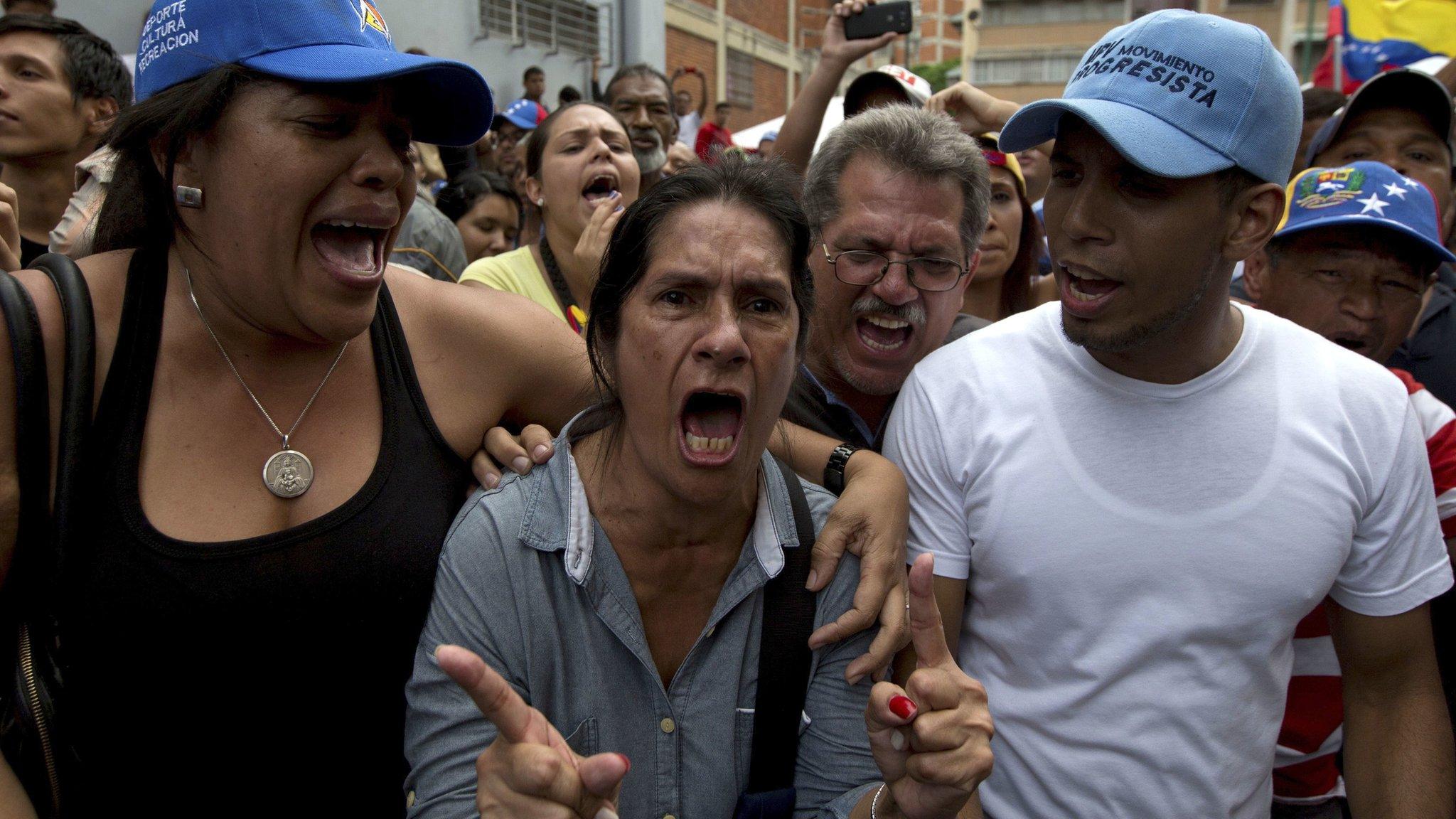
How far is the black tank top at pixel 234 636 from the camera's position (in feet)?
5.34

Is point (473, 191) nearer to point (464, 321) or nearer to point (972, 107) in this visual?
point (972, 107)

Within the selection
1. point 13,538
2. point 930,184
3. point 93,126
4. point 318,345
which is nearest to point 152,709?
point 13,538

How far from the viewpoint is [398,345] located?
198 cm

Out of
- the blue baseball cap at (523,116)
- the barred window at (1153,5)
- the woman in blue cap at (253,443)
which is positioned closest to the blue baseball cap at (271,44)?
the woman in blue cap at (253,443)

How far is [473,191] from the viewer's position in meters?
6.31

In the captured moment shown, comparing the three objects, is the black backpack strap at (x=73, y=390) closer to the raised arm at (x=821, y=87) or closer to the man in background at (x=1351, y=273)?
the man in background at (x=1351, y=273)

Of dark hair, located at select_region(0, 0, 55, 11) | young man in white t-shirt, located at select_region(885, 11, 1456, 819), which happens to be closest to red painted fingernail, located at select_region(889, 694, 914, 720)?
young man in white t-shirt, located at select_region(885, 11, 1456, 819)

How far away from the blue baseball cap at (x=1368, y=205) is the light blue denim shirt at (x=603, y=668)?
1.83 meters

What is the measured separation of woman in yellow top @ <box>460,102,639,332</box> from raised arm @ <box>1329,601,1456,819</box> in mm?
2461

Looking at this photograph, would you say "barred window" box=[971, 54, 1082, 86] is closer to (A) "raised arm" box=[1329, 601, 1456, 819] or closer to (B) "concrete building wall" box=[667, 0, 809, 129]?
(B) "concrete building wall" box=[667, 0, 809, 129]

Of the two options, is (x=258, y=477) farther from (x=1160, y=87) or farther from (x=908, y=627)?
(x=1160, y=87)

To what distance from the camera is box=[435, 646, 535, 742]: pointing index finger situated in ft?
4.35

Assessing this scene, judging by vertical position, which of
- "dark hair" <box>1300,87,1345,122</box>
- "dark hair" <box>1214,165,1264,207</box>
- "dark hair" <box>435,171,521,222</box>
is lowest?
"dark hair" <box>435,171,521,222</box>

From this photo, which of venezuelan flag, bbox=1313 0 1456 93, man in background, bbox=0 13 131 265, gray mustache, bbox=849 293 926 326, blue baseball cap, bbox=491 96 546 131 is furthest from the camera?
blue baseball cap, bbox=491 96 546 131
